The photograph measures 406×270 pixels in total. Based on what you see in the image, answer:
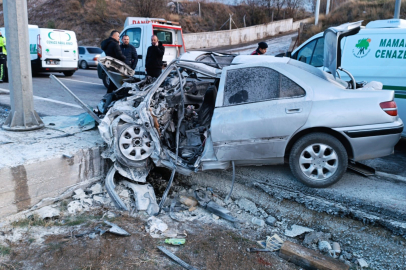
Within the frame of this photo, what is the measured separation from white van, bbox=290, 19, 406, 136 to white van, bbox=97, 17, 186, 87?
6078 mm

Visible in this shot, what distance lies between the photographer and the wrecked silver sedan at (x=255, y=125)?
4078 millimetres

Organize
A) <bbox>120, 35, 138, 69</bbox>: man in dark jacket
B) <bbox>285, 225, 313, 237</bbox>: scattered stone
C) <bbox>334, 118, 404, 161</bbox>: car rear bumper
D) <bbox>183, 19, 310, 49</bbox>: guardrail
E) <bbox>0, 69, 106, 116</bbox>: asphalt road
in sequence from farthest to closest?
1. <bbox>183, 19, 310, 49</bbox>: guardrail
2. <bbox>120, 35, 138, 69</bbox>: man in dark jacket
3. <bbox>0, 69, 106, 116</bbox>: asphalt road
4. <bbox>334, 118, 404, 161</bbox>: car rear bumper
5. <bbox>285, 225, 313, 237</bbox>: scattered stone

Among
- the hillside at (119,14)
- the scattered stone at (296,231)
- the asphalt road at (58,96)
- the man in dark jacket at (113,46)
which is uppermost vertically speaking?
the hillside at (119,14)

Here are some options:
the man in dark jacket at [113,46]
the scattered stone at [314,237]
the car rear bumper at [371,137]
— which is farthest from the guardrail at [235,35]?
the scattered stone at [314,237]

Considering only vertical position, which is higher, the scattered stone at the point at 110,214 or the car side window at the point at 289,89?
the car side window at the point at 289,89

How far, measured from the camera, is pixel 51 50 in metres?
13.4

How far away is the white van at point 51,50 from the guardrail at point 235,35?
13.8m

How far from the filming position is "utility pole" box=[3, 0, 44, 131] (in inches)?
198

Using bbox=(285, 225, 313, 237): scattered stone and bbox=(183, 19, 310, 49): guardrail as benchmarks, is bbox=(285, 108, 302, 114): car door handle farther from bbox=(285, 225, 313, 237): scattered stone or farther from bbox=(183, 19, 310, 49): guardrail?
bbox=(183, 19, 310, 49): guardrail

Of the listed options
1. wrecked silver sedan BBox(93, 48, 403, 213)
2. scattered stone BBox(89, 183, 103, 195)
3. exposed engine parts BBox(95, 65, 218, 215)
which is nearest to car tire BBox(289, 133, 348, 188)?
wrecked silver sedan BBox(93, 48, 403, 213)

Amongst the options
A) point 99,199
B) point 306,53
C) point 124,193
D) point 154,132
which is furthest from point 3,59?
point 306,53

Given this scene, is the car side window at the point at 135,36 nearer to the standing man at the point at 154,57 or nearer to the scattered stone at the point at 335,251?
the standing man at the point at 154,57

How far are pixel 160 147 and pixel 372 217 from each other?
2661mm

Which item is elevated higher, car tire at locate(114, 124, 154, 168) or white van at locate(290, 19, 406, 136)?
white van at locate(290, 19, 406, 136)
